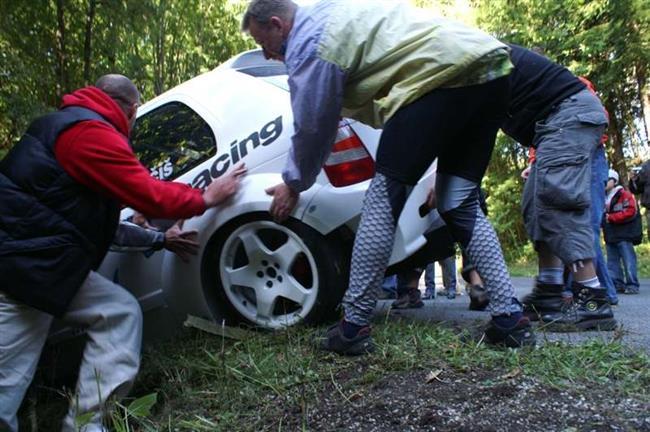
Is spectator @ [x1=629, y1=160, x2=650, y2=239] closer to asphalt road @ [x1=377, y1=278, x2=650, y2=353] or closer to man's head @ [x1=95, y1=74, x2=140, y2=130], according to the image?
asphalt road @ [x1=377, y1=278, x2=650, y2=353]

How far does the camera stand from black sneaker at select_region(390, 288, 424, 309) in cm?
464

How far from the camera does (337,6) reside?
2.67 m

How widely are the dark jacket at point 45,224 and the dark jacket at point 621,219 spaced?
6.97 metres

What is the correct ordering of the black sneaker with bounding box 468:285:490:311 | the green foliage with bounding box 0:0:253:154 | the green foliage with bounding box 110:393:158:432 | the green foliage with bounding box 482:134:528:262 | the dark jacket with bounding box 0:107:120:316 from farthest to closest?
the green foliage with bounding box 482:134:528:262
the green foliage with bounding box 0:0:253:154
the black sneaker with bounding box 468:285:490:311
the dark jacket with bounding box 0:107:120:316
the green foliage with bounding box 110:393:158:432

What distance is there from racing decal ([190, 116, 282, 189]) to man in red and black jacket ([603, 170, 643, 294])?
5.89m

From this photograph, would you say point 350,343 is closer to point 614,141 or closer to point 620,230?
point 620,230

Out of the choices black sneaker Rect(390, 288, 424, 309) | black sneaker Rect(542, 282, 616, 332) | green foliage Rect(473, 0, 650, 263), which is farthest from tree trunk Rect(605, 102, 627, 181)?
black sneaker Rect(542, 282, 616, 332)

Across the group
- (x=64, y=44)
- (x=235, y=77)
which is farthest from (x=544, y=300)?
(x=64, y=44)

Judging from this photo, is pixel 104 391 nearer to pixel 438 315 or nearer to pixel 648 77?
pixel 438 315

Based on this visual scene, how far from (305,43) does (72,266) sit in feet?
4.46

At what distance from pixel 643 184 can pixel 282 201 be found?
22.0 feet

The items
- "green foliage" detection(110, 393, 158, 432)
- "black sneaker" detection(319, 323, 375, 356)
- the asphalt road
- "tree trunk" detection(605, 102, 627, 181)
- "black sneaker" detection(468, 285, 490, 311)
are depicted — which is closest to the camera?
"green foliage" detection(110, 393, 158, 432)

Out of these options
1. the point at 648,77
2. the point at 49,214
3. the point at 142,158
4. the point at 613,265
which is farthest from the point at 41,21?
the point at 648,77

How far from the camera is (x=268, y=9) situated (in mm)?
2742
